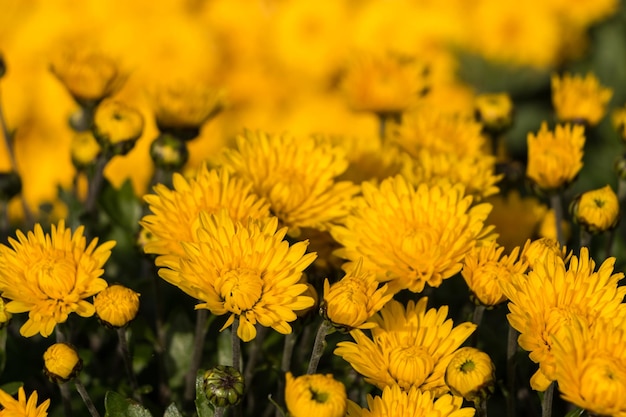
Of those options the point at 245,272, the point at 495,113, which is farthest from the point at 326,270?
the point at 495,113

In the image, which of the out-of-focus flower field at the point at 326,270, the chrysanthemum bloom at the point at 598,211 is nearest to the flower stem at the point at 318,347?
the out-of-focus flower field at the point at 326,270

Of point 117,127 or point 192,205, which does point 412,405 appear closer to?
point 192,205

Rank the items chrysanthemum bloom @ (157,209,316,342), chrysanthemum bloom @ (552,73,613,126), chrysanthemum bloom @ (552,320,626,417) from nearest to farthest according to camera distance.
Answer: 1. chrysanthemum bloom @ (552,320,626,417)
2. chrysanthemum bloom @ (157,209,316,342)
3. chrysanthemum bloom @ (552,73,613,126)

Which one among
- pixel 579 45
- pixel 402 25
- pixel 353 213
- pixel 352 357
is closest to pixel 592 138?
pixel 579 45

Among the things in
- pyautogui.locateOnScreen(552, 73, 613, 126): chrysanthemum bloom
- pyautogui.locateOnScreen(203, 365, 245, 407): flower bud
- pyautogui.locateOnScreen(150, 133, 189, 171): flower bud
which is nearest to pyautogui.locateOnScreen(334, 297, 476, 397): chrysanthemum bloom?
pyautogui.locateOnScreen(203, 365, 245, 407): flower bud

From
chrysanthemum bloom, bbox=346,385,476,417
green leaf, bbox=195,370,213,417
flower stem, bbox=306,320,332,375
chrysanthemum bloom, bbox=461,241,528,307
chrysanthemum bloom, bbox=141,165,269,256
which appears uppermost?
chrysanthemum bloom, bbox=141,165,269,256

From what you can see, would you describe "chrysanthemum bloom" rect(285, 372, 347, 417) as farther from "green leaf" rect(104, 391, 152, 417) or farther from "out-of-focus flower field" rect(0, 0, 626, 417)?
"green leaf" rect(104, 391, 152, 417)
